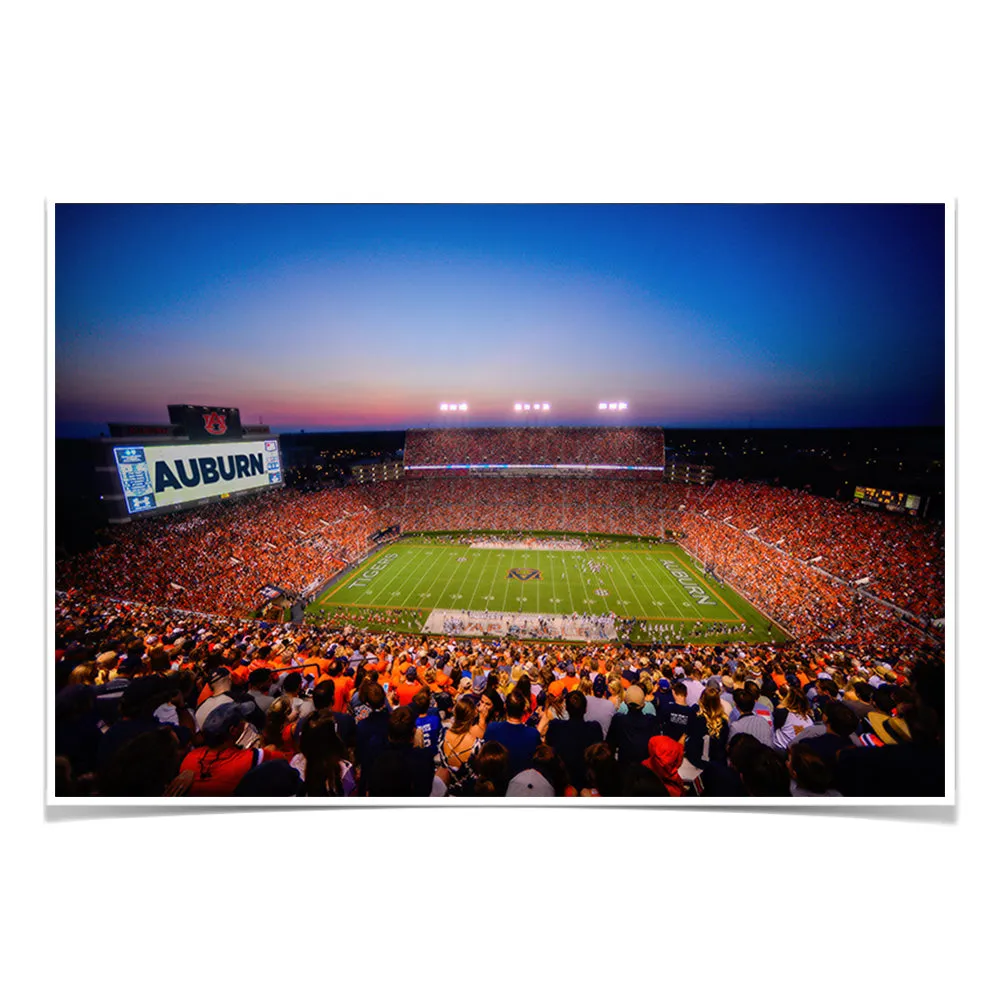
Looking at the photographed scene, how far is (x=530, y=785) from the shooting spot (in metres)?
2.64

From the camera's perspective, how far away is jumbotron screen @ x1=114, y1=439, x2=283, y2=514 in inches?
304

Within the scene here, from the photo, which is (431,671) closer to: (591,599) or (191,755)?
(191,755)

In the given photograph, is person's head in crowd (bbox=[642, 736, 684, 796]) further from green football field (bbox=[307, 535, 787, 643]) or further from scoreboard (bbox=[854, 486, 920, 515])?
scoreboard (bbox=[854, 486, 920, 515])

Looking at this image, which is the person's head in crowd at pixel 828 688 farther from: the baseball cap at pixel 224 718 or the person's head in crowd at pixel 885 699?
the baseball cap at pixel 224 718

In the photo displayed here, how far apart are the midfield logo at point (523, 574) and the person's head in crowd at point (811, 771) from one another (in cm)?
1530

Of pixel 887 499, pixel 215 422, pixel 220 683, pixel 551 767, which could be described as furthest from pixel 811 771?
pixel 887 499

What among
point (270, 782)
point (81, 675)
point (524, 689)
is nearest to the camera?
point (270, 782)

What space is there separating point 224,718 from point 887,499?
22471 millimetres

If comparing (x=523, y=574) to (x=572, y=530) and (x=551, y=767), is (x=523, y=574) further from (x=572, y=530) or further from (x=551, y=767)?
(x=551, y=767)

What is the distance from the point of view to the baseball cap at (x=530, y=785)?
8.61ft

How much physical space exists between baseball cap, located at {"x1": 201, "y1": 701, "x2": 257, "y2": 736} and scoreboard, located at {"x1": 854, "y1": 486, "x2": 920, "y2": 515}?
20.9 metres
